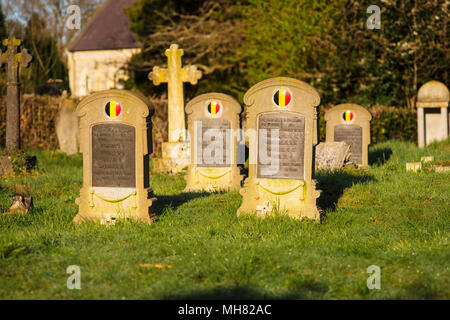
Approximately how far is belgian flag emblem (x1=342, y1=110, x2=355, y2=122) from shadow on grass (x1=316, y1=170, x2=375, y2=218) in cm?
240

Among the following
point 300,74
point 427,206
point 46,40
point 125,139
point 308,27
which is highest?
point 46,40

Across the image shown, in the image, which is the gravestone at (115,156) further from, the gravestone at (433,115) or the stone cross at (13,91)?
the gravestone at (433,115)

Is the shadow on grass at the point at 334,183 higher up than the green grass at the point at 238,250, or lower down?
higher up

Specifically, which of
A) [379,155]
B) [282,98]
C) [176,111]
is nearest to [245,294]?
[282,98]

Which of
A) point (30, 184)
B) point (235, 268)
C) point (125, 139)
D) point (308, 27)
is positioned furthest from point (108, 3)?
point (235, 268)

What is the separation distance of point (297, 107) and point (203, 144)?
9.31ft

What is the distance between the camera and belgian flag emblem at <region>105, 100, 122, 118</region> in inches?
250

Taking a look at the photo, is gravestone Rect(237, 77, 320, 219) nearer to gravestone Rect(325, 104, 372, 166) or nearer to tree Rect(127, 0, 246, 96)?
gravestone Rect(325, 104, 372, 166)

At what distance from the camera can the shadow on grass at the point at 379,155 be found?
1160 centimetres

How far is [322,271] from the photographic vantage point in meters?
4.44

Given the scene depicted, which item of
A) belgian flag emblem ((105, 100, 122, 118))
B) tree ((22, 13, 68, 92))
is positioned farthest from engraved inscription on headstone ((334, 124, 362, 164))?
tree ((22, 13, 68, 92))

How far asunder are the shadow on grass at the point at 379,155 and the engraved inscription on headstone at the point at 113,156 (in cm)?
654

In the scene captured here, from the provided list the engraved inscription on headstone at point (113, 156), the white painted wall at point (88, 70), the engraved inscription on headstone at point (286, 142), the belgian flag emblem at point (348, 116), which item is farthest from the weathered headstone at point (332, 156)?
the white painted wall at point (88, 70)

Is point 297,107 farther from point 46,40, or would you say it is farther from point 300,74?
point 46,40
